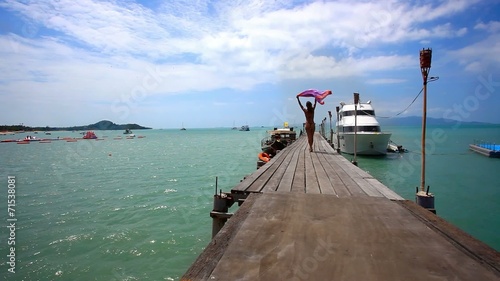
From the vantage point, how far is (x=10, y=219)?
1227cm

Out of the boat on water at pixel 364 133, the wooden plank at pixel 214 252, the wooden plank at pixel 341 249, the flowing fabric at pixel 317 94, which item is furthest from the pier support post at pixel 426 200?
the boat on water at pixel 364 133

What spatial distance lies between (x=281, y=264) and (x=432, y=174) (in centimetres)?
2577

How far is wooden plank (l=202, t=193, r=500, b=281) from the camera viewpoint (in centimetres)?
246

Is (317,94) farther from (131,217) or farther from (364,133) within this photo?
(364,133)

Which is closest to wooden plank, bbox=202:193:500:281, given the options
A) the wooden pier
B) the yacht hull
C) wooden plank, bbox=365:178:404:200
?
the wooden pier

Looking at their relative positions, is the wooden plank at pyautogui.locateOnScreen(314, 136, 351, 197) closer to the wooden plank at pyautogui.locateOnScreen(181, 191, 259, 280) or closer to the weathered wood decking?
the weathered wood decking

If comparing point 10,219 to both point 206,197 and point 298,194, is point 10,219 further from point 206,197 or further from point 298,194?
point 298,194

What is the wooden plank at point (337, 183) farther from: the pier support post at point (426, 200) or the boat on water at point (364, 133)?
the boat on water at point (364, 133)

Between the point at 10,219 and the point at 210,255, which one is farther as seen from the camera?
the point at 10,219

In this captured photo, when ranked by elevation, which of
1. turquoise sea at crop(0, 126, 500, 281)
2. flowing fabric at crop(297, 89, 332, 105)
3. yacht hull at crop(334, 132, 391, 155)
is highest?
flowing fabric at crop(297, 89, 332, 105)

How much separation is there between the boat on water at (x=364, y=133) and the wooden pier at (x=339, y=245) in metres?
26.0

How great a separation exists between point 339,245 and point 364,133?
1181 inches

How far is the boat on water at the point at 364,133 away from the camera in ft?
101

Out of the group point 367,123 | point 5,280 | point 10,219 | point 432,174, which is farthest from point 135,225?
point 367,123
